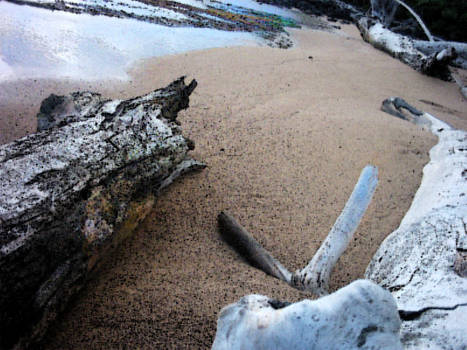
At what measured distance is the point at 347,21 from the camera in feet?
35.6

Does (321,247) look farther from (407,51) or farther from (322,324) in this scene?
(407,51)

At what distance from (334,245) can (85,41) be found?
15.7 ft

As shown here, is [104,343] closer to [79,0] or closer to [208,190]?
[208,190]

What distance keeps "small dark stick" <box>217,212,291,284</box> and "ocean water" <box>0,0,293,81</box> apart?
2803 mm

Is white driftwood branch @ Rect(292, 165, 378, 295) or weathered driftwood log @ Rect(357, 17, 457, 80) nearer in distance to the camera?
white driftwood branch @ Rect(292, 165, 378, 295)

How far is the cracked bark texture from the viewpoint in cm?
100

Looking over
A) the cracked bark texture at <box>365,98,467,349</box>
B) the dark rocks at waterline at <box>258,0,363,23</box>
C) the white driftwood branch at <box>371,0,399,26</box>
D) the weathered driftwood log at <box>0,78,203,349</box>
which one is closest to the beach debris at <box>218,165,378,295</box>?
the cracked bark texture at <box>365,98,467,349</box>

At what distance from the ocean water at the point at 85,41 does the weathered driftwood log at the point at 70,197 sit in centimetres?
238

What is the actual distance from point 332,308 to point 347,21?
11843mm

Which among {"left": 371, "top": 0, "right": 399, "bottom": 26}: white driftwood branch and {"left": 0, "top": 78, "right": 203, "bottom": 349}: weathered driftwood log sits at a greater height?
{"left": 371, "top": 0, "right": 399, "bottom": 26}: white driftwood branch

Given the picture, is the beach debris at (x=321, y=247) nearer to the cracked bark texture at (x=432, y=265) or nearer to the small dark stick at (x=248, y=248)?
the small dark stick at (x=248, y=248)

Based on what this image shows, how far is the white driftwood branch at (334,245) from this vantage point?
1.53 m

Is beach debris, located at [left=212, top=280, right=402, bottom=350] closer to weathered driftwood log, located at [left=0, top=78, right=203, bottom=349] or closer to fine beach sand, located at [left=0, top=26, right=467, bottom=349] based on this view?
fine beach sand, located at [left=0, top=26, right=467, bottom=349]

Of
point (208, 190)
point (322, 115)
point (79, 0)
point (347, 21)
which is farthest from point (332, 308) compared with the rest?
point (347, 21)
